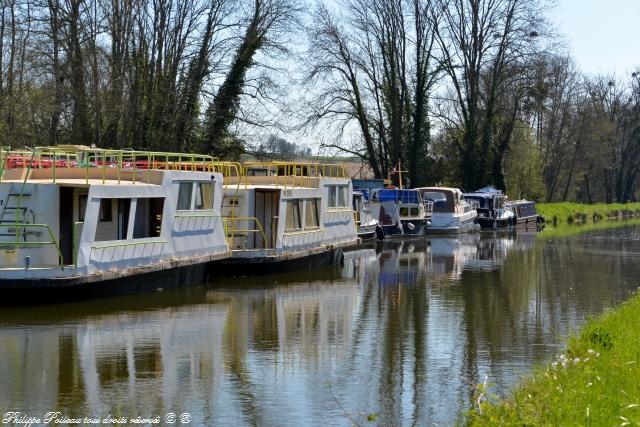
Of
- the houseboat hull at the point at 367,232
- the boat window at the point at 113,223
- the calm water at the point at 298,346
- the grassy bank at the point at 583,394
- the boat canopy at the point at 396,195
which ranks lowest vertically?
the calm water at the point at 298,346

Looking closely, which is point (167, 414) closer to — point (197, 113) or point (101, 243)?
point (101, 243)

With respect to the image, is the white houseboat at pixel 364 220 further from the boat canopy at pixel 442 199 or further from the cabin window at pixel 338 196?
the boat canopy at pixel 442 199

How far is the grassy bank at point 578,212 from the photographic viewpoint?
73.1 meters

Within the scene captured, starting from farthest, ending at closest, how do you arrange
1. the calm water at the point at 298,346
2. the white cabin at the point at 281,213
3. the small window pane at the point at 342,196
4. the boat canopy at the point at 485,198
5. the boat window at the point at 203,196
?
the boat canopy at the point at 485,198, the small window pane at the point at 342,196, the white cabin at the point at 281,213, the boat window at the point at 203,196, the calm water at the point at 298,346

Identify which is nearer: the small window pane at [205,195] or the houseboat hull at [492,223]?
the small window pane at [205,195]

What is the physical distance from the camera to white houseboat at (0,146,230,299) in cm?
2055

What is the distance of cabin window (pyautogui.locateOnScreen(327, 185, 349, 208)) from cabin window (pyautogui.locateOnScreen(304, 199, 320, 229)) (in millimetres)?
1578

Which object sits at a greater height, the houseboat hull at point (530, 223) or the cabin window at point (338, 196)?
the cabin window at point (338, 196)

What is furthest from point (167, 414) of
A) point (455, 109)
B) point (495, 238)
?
point (455, 109)

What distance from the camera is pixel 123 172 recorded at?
947 inches

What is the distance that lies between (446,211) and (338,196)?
18.8 meters

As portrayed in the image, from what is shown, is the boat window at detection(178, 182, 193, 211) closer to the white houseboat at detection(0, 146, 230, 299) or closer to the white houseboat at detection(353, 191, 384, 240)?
the white houseboat at detection(0, 146, 230, 299)

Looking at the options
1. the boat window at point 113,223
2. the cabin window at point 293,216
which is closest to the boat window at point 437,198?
the cabin window at point 293,216

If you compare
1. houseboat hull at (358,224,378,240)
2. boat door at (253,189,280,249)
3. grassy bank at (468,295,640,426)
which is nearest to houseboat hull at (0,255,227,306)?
boat door at (253,189,280,249)
